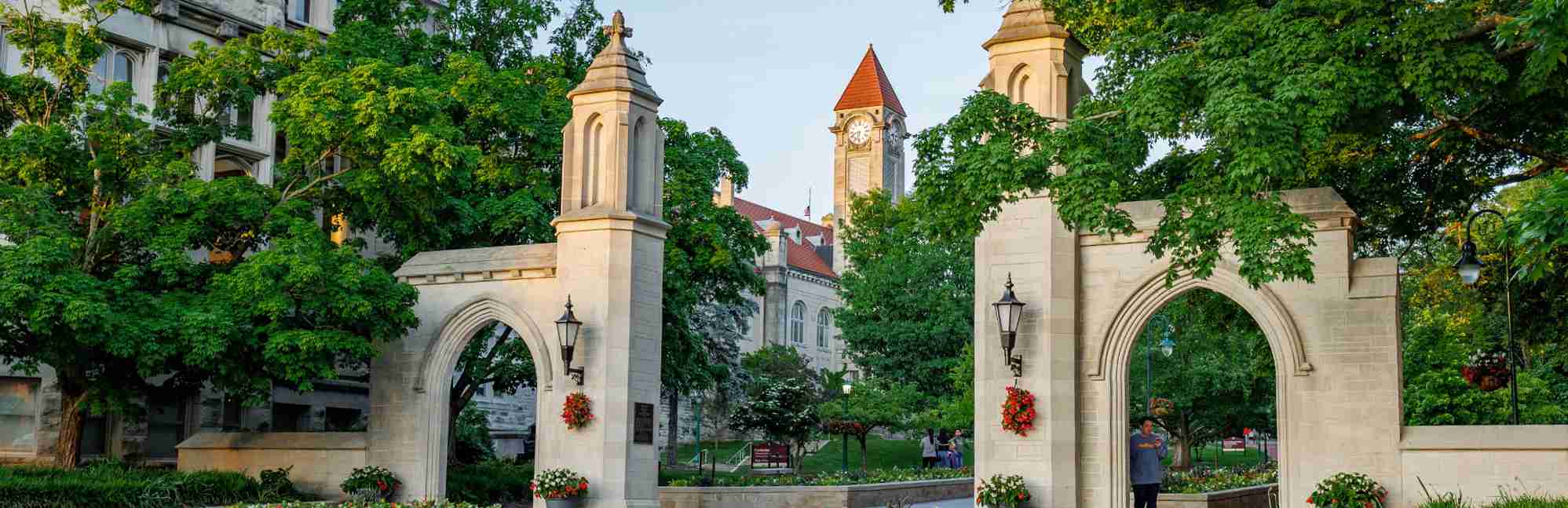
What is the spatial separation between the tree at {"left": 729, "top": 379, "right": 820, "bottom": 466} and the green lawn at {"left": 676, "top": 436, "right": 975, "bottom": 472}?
14.4m

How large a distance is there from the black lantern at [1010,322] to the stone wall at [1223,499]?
3045mm

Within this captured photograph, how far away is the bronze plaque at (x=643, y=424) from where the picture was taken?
19000 millimetres

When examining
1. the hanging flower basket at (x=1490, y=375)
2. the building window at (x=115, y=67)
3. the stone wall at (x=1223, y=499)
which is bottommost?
the stone wall at (x=1223, y=499)

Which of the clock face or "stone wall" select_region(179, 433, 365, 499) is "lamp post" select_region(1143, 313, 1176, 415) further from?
the clock face

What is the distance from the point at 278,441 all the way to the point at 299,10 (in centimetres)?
1432

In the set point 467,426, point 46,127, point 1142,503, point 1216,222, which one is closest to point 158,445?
point 467,426

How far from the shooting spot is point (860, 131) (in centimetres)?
8381

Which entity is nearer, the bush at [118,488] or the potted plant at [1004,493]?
the potted plant at [1004,493]

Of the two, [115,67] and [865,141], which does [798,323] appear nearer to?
[865,141]

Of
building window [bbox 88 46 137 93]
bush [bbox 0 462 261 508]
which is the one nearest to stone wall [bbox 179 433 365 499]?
bush [bbox 0 462 261 508]

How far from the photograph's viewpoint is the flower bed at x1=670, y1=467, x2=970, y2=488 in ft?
78.8

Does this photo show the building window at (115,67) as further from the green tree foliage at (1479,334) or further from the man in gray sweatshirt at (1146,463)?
the green tree foliage at (1479,334)

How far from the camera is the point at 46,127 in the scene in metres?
19.2

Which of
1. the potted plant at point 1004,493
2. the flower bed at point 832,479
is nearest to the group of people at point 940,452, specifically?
the flower bed at point 832,479
